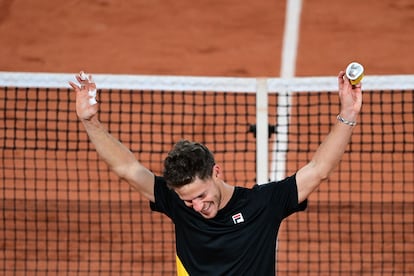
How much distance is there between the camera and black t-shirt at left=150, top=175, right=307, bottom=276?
533 centimetres

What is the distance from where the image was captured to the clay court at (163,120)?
34.7 ft

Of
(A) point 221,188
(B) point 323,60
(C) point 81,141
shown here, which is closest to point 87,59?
→ (C) point 81,141

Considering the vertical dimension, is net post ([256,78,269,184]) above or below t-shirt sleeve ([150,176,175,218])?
above

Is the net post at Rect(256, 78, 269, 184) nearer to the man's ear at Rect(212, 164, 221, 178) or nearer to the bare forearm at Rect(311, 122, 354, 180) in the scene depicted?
the bare forearm at Rect(311, 122, 354, 180)

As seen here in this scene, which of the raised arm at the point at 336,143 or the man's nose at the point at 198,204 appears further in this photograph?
the raised arm at the point at 336,143

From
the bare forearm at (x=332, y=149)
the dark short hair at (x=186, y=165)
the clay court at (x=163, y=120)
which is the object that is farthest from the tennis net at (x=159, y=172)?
the dark short hair at (x=186, y=165)

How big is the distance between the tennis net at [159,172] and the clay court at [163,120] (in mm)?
26

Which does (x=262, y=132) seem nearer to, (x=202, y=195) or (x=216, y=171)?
(x=216, y=171)

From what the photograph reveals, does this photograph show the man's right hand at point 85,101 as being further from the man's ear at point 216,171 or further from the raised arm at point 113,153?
the man's ear at point 216,171

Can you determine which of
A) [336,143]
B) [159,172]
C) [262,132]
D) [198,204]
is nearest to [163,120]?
[159,172]

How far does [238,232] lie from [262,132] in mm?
3542

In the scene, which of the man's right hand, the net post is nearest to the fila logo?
the man's right hand

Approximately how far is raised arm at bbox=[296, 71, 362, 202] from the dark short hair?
0.69 metres

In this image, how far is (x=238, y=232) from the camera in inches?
212
